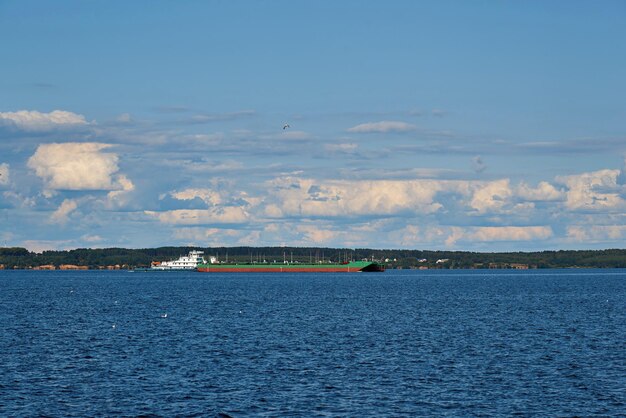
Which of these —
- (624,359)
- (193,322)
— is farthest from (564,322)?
(193,322)

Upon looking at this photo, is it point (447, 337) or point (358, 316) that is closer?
point (447, 337)

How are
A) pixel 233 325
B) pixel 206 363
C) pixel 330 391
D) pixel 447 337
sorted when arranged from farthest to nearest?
1. pixel 233 325
2. pixel 447 337
3. pixel 206 363
4. pixel 330 391

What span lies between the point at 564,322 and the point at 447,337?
2714 centimetres

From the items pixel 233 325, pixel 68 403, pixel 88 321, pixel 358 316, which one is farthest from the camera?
pixel 358 316

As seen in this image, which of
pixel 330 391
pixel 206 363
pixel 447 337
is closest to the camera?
pixel 330 391

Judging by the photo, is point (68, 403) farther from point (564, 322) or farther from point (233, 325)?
point (564, 322)

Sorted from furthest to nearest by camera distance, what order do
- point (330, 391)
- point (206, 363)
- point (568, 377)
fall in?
point (206, 363) < point (568, 377) < point (330, 391)

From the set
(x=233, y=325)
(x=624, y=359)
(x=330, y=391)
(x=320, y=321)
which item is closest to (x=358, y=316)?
(x=320, y=321)

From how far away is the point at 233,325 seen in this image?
108m

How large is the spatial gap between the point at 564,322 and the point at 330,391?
6205cm

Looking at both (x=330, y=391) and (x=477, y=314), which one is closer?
(x=330, y=391)

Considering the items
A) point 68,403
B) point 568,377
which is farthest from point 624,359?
point 68,403

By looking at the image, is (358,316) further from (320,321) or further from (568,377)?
(568,377)

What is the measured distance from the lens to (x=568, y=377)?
64.3 metres
